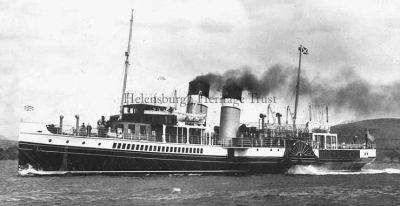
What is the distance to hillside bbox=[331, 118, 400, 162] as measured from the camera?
13800 cm

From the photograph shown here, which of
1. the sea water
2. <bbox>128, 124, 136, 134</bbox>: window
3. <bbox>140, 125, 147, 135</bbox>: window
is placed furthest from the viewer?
<bbox>140, 125, 147, 135</bbox>: window

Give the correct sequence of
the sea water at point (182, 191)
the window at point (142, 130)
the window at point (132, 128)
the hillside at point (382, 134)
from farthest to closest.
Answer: the hillside at point (382, 134), the window at point (142, 130), the window at point (132, 128), the sea water at point (182, 191)

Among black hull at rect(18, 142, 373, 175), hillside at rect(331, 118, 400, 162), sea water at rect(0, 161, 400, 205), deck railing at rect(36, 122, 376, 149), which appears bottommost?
sea water at rect(0, 161, 400, 205)

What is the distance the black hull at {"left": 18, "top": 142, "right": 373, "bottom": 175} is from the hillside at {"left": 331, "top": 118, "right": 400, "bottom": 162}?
294ft

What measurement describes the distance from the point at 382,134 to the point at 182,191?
156m

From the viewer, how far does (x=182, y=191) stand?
29.2 metres

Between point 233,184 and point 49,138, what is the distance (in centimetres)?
1312

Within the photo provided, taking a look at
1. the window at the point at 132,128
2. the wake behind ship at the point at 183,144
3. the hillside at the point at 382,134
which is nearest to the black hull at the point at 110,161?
the wake behind ship at the point at 183,144

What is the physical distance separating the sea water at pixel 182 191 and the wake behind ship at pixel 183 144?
59.0 inches

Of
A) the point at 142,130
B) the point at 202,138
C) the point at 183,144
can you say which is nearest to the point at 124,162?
the point at 142,130

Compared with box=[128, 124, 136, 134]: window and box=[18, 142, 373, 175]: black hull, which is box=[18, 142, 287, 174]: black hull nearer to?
box=[18, 142, 373, 175]: black hull

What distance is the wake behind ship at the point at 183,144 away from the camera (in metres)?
35.8

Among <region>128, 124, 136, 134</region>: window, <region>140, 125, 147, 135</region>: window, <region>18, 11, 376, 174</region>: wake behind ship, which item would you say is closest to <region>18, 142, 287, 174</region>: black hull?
<region>18, 11, 376, 174</region>: wake behind ship

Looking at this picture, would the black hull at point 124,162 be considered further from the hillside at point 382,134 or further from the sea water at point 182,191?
the hillside at point 382,134
